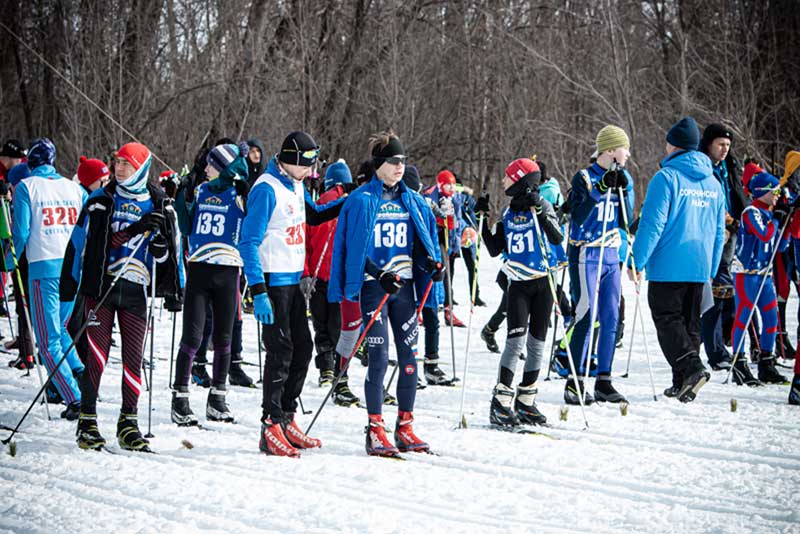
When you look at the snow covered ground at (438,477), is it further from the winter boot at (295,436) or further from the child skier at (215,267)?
the child skier at (215,267)

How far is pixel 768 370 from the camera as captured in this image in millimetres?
8758

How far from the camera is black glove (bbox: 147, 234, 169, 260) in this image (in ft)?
19.9

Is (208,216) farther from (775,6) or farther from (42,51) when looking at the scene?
(42,51)

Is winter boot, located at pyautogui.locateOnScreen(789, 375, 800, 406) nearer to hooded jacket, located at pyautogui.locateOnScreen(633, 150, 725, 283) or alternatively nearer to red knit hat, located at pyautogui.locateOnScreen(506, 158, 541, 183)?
hooded jacket, located at pyautogui.locateOnScreen(633, 150, 725, 283)

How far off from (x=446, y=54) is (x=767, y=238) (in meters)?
20.7

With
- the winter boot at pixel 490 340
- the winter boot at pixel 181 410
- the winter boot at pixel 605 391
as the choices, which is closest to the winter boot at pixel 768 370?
the winter boot at pixel 605 391

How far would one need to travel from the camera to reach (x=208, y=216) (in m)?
6.82

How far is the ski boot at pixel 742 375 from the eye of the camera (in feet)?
28.2

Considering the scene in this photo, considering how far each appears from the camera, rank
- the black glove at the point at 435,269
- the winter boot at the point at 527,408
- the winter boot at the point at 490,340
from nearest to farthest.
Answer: the black glove at the point at 435,269, the winter boot at the point at 527,408, the winter boot at the point at 490,340

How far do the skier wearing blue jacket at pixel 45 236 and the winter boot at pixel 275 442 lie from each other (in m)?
2.41

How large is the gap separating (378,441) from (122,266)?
217 cm

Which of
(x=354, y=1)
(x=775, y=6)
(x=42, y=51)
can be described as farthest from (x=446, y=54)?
(x=42, y=51)

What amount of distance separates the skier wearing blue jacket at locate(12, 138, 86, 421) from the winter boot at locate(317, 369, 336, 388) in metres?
2.26

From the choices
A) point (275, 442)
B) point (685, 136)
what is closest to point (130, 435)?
point (275, 442)
